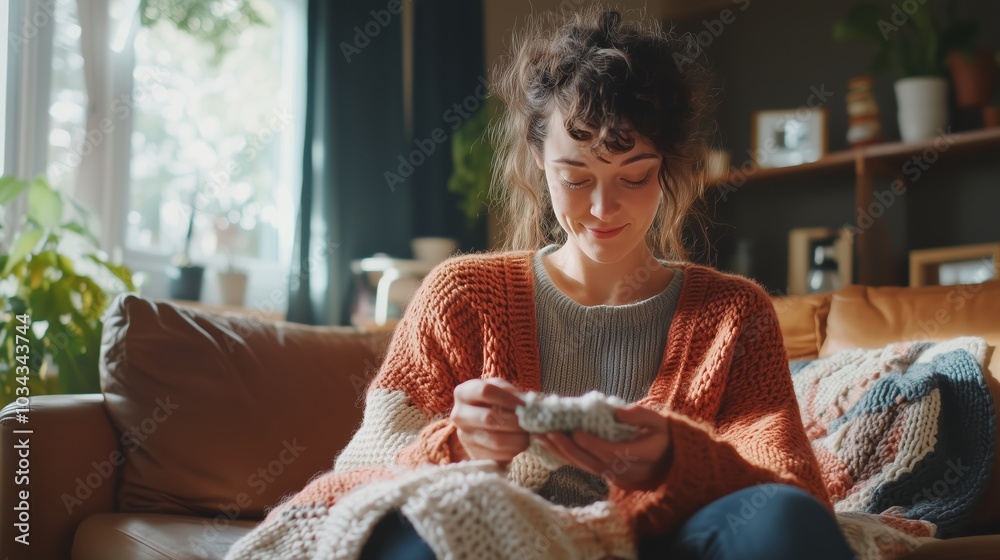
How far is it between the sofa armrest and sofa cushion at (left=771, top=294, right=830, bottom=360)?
1296mm

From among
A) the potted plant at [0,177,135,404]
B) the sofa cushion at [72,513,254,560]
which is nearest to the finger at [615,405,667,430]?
the sofa cushion at [72,513,254,560]

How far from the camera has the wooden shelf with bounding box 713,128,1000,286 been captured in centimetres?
262

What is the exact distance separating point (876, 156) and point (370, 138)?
5.33 ft

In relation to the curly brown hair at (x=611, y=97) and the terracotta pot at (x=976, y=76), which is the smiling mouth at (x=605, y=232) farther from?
the terracotta pot at (x=976, y=76)

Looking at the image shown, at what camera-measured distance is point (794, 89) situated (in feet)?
10.5

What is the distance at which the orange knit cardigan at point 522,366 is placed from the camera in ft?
3.61

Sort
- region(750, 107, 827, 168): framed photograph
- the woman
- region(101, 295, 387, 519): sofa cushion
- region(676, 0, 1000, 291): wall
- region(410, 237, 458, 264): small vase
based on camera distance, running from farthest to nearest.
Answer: region(410, 237, 458, 264): small vase, region(750, 107, 827, 168): framed photograph, region(676, 0, 1000, 291): wall, region(101, 295, 387, 519): sofa cushion, the woman

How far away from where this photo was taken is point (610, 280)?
132 cm

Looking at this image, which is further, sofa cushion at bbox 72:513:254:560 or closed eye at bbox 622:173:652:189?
sofa cushion at bbox 72:513:254:560

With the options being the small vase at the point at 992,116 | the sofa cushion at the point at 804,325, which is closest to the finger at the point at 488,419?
the sofa cushion at the point at 804,325

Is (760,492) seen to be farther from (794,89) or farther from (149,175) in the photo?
(794,89)

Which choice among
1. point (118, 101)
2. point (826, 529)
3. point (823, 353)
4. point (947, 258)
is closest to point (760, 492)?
point (826, 529)

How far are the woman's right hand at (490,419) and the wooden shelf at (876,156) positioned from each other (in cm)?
211

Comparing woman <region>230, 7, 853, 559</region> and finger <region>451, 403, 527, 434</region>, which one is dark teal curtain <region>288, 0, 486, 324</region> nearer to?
woman <region>230, 7, 853, 559</region>
